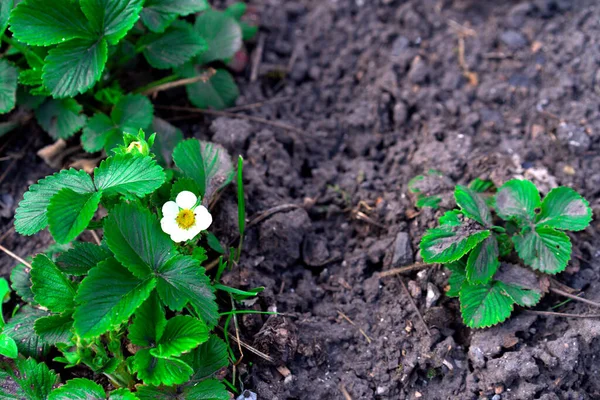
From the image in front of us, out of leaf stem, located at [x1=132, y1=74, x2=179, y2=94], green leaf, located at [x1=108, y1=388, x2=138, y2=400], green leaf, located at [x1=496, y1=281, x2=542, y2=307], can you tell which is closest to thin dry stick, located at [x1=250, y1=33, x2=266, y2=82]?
leaf stem, located at [x1=132, y1=74, x2=179, y2=94]

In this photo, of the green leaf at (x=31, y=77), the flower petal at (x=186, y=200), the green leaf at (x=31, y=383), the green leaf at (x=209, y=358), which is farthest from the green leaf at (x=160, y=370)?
the green leaf at (x=31, y=77)

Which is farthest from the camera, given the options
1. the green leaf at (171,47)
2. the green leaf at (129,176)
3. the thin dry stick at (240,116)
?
the thin dry stick at (240,116)

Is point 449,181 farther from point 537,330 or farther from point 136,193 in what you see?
point 136,193

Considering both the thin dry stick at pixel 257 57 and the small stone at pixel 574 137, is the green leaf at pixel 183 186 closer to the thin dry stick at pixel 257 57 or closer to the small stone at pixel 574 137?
the thin dry stick at pixel 257 57

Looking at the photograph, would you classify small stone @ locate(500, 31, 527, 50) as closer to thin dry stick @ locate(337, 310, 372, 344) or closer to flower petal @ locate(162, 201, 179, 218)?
thin dry stick @ locate(337, 310, 372, 344)

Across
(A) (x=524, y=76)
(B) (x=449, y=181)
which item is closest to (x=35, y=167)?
(B) (x=449, y=181)

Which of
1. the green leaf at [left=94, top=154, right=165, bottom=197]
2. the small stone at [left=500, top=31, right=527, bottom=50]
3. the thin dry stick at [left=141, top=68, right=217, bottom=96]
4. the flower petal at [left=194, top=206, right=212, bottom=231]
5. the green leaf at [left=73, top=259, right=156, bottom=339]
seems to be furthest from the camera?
the small stone at [left=500, top=31, right=527, bottom=50]
